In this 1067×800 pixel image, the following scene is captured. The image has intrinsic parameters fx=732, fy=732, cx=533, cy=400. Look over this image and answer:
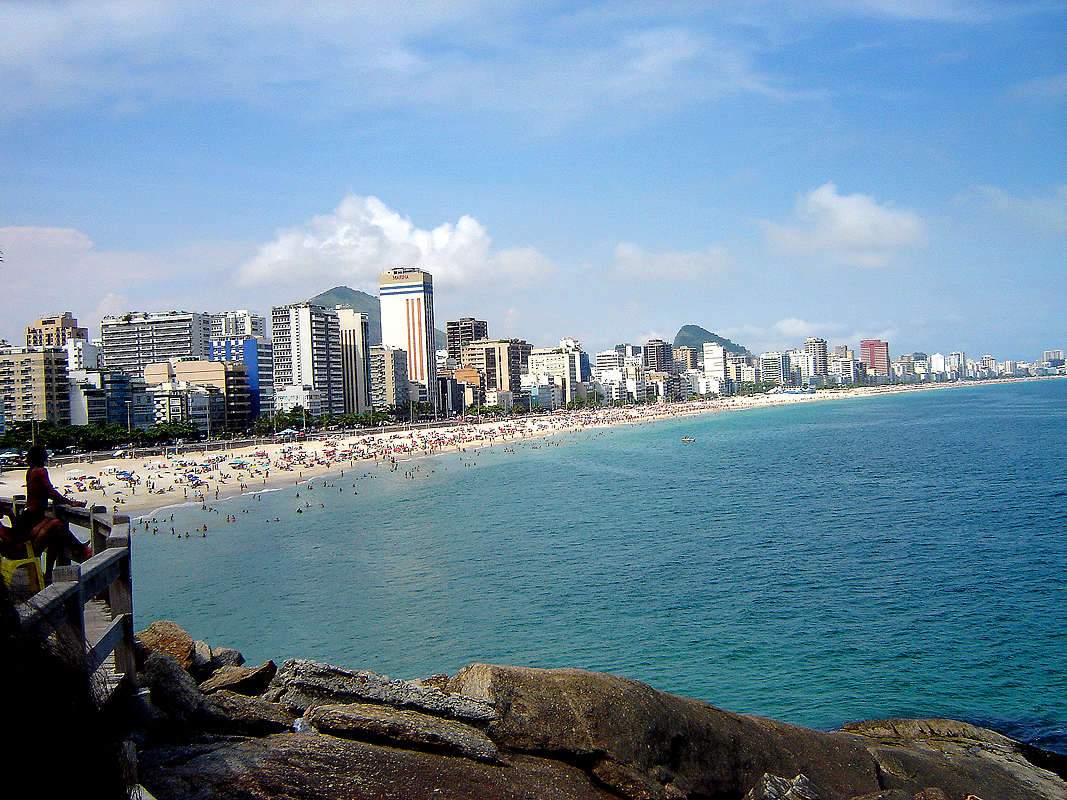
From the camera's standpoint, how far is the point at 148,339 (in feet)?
444

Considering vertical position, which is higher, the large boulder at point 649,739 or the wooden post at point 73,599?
the wooden post at point 73,599

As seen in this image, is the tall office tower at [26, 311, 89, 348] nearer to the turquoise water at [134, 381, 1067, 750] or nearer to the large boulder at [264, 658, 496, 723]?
the turquoise water at [134, 381, 1067, 750]

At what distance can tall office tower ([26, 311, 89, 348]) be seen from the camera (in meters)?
136

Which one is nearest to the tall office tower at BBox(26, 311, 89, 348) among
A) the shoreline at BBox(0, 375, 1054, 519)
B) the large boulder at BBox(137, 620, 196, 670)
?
the shoreline at BBox(0, 375, 1054, 519)

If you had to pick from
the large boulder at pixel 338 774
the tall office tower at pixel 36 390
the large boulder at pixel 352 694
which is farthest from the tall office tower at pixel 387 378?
the large boulder at pixel 338 774

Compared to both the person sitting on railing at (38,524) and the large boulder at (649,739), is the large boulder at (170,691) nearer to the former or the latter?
the person sitting on railing at (38,524)

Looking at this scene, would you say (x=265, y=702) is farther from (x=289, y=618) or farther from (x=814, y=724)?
(x=289, y=618)

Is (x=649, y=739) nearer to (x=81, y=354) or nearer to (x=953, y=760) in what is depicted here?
(x=953, y=760)

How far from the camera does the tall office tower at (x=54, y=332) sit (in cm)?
13550

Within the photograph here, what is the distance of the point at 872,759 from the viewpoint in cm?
905

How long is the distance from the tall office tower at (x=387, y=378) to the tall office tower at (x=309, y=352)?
42.0 feet

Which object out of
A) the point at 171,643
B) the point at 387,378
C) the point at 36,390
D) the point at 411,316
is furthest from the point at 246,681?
the point at 411,316

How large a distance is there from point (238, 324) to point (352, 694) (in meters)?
171

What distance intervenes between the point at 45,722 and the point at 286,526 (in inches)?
1613
